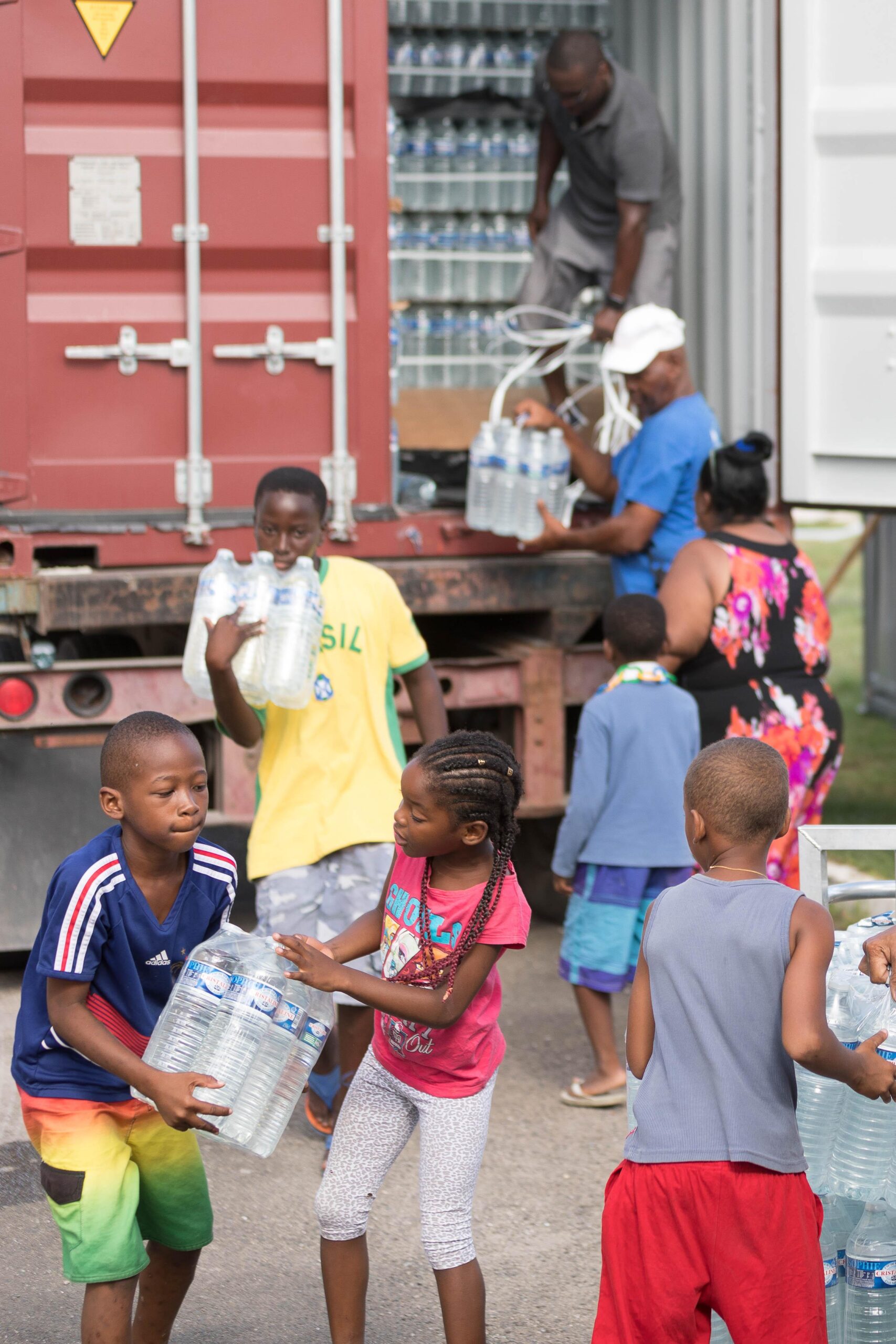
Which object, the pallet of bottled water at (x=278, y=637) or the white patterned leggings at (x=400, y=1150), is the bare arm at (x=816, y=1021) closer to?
the white patterned leggings at (x=400, y=1150)

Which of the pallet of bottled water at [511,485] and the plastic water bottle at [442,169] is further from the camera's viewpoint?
the plastic water bottle at [442,169]

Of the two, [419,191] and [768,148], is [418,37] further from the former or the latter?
[768,148]

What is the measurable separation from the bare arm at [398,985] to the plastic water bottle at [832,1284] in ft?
2.35

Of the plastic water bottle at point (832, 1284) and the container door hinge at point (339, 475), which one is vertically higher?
the container door hinge at point (339, 475)

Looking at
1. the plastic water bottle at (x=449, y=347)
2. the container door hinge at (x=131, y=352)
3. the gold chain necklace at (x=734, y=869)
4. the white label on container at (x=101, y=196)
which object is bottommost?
the gold chain necklace at (x=734, y=869)

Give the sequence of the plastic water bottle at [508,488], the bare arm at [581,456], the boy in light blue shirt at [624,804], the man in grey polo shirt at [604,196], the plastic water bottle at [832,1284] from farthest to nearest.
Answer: the man in grey polo shirt at [604,196], the bare arm at [581,456], the plastic water bottle at [508,488], the boy in light blue shirt at [624,804], the plastic water bottle at [832,1284]

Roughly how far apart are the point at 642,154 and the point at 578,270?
0.64 meters

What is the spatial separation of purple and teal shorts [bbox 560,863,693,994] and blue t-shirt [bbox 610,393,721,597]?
1.17m

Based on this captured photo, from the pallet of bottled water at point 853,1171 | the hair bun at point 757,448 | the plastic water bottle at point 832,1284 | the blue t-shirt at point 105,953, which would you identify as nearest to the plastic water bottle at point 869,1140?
the pallet of bottled water at point 853,1171

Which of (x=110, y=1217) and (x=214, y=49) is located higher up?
(x=214, y=49)


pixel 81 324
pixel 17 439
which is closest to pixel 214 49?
pixel 81 324

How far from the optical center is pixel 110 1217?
2861 mm

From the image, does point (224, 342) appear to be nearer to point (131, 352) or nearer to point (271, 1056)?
point (131, 352)

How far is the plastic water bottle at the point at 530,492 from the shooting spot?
566 cm
